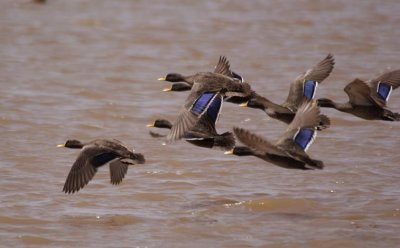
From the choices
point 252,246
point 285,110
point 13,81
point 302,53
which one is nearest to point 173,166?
point 285,110

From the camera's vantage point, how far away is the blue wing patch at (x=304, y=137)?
33.9 feet

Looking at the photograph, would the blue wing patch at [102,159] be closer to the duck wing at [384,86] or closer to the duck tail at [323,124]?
the duck tail at [323,124]

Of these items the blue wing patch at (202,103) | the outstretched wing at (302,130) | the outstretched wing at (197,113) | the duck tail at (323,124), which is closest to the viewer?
the outstretched wing at (302,130)

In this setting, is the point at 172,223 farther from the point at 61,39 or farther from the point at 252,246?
the point at 61,39

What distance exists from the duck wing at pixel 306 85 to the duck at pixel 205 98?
48 cm

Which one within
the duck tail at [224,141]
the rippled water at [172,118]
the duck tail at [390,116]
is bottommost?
the rippled water at [172,118]

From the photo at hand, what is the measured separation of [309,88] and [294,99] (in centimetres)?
21

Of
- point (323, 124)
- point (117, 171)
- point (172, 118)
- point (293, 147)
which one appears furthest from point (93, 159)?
point (172, 118)

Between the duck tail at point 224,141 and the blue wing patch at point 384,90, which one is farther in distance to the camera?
the blue wing patch at point 384,90

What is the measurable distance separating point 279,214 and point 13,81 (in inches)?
288

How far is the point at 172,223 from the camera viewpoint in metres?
10.5

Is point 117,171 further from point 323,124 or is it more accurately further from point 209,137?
point 323,124

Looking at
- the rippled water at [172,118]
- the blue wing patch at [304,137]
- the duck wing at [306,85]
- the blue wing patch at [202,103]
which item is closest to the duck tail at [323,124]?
the duck wing at [306,85]

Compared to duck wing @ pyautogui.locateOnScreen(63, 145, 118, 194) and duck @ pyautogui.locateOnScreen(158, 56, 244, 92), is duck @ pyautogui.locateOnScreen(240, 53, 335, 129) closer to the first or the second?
duck @ pyautogui.locateOnScreen(158, 56, 244, 92)
